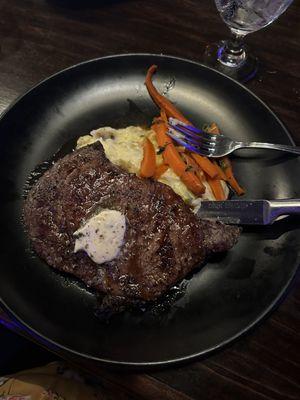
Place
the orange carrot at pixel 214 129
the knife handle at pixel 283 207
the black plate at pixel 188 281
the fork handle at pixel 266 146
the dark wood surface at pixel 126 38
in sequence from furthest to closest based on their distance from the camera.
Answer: the dark wood surface at pixel 126 38 < the orange carrot at pixel 214 129 < the fork handle at pixel 266 146 < the knife handle at pixel 283 207 < the black plate at pixel 188 281

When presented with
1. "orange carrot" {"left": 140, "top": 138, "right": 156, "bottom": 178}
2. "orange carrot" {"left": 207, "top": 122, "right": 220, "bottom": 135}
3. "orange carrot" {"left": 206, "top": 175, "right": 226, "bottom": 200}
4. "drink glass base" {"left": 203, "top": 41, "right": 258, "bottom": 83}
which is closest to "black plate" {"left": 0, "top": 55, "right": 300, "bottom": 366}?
"orange carrot" {"left": 207, "top": 122, "right": 220, "bottom": 135}

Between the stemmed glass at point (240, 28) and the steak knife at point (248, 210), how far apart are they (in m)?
1.14

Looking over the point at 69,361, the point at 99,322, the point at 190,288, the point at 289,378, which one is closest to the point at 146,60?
the point at 190,288

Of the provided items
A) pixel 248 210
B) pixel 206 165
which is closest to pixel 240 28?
pixel 206 165

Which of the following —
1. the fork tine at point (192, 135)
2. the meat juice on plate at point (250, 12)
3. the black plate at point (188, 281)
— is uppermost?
the meat juice on plate at point (250, 12)

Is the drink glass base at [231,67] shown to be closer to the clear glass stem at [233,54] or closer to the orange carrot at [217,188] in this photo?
the clear glass stem at [233,54]

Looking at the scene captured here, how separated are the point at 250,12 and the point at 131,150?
3.48 feet

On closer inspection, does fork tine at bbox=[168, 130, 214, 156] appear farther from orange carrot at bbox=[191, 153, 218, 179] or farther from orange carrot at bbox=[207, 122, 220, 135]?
orange carrot at bbox=[207, 122, 220, 135]

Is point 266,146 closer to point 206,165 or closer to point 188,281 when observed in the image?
point 206,165

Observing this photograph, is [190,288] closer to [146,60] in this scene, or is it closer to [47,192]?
[47,192]

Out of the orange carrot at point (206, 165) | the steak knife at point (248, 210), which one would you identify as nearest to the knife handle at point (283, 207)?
the steak knife at point (248, 210)

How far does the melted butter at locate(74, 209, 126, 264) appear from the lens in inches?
69.3

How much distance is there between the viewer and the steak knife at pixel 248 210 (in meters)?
1.91

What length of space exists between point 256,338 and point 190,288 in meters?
0.38
